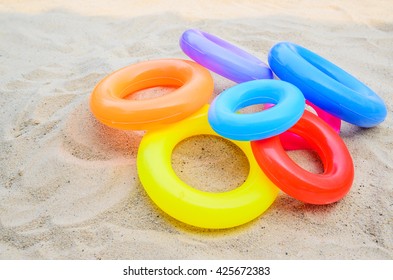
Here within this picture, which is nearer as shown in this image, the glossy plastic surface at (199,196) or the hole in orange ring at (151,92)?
the glossy plastic surface at (199,196)

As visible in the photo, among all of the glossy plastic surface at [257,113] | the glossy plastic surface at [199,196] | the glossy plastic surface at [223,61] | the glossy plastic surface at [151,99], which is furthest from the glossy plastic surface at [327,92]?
the glossy plastic surface at [199,196]

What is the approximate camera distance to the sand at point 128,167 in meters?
2.17

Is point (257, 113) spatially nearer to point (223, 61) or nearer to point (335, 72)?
point (223, 61)

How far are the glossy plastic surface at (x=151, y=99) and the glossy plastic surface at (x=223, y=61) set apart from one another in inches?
3.3

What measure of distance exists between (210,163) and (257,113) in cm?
52

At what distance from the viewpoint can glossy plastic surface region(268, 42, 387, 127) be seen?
2.67 metres

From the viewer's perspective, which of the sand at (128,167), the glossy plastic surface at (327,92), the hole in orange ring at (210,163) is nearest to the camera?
the sand at (128,167)

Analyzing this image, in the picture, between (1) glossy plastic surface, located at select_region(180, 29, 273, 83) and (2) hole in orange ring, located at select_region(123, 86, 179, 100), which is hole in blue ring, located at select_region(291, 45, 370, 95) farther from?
(2) hole in orange ring, located at select_region(123, 86, 179, 100)

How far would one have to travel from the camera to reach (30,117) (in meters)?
2.96

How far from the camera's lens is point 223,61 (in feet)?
9.45

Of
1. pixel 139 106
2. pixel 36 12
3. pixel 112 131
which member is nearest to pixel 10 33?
pixel 36 12

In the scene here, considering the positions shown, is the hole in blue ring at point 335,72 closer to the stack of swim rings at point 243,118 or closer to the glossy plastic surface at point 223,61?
the stack of swim rings at point 243,118

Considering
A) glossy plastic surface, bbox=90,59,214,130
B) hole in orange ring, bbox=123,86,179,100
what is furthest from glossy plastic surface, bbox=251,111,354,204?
hole in orange ring, bbox=123,86,179,100
